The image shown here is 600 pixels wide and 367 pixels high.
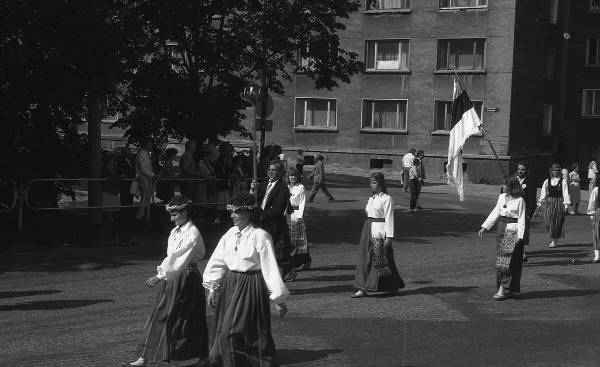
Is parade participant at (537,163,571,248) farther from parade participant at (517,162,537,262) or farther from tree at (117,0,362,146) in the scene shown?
tree at (117,0,362,146)

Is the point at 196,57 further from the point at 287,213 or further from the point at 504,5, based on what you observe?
the point at 504,5

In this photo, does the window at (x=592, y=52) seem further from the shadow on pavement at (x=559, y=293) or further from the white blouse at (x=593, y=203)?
the shadow on pavement at (x=559, y=293)

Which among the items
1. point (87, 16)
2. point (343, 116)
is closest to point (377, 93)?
point (343, 116)

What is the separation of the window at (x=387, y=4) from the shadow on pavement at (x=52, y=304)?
1182 inches

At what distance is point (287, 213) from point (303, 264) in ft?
A: 4.00

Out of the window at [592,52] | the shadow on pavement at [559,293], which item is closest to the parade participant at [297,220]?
the shadow on pavement at [559,293]

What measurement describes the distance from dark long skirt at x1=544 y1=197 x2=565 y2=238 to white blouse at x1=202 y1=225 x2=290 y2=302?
39.1ft

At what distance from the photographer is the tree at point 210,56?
62.4 feet

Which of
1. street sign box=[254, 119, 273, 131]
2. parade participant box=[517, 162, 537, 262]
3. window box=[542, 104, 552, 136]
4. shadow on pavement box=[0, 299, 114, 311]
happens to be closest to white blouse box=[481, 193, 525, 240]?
parade participant box=[517, 162, 537, 262]

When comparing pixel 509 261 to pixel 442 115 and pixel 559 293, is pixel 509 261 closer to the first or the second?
pixel 559 293

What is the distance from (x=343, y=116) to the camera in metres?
40.2

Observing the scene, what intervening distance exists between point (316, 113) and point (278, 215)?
28.1 meters

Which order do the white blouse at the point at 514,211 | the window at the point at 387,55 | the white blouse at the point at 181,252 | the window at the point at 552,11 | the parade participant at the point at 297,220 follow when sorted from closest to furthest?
the white blouse at the point at 181,252
the white blouse at the point at 514,211
the parade participant at the point at 297,220
the window at the point at 387,55
the window at the point at 552,11

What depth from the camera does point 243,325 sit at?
721cm
